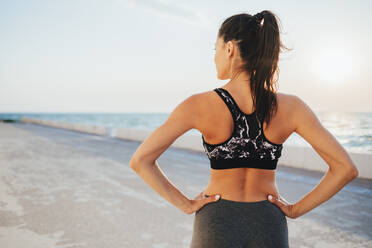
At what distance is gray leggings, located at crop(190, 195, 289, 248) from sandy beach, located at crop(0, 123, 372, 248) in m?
2.52

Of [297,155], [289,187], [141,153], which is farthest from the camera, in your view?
[297,155]

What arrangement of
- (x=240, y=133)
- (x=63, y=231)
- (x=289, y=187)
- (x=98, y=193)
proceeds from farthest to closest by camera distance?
1. (x=289, y=187)
2. (x=98, y=193)
3. (x=63, y=231)
4. (x=240, y=133)

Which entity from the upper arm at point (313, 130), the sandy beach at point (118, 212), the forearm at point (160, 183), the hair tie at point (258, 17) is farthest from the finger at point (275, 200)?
the sandy beach at point (118, 212)

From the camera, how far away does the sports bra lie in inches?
52.4

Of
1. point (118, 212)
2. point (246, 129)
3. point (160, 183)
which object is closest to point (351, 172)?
point (246, 129)

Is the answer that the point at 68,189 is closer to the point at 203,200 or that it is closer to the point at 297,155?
the point at 203,200

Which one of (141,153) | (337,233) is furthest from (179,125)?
(337,233)

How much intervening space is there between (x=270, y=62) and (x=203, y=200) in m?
0.70

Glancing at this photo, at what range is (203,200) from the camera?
4.46ft

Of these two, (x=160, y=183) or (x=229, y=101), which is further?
(x=160, y=183)

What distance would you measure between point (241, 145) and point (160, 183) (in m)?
0.52

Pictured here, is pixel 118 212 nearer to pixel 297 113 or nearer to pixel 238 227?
pixel 238 227

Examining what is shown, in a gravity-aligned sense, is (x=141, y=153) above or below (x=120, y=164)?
above

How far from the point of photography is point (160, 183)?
5.28 feet
